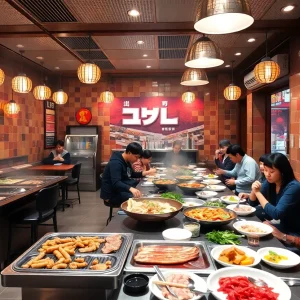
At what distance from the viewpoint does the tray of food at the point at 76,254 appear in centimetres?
144

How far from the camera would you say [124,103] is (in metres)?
9.03

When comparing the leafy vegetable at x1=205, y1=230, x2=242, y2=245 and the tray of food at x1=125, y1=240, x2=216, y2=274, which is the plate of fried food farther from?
the tray of food at x1=125, y1=240, x2=216, y2=274

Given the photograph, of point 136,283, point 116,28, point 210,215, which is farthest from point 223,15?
point 116,28

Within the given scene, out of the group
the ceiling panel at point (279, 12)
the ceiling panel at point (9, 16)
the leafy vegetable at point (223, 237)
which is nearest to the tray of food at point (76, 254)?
the leafy vegetable at point (223, 237)

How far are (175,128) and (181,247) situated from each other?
7.32m

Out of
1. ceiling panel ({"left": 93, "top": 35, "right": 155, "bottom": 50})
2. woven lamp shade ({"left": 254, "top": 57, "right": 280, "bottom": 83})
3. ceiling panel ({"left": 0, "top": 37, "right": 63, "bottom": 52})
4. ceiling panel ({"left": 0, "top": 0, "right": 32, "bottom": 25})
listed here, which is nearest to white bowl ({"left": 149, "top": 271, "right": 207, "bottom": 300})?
woven lamp shade ({"left": 254, "top": 57, "right": 280, "bottom": 83})

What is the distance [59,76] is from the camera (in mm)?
8953

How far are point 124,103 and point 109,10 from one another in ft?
15.9

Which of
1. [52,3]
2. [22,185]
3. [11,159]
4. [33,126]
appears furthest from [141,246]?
[33,126]

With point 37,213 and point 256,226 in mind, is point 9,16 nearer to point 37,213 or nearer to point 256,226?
point 37,213

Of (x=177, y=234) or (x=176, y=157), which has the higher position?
(x=176, y=157)

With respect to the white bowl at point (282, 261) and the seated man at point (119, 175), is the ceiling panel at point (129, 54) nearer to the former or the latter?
the seated man at point (119, 175)

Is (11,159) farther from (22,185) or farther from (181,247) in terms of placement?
(181,247)

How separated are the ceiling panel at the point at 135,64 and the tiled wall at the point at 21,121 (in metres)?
2.32
